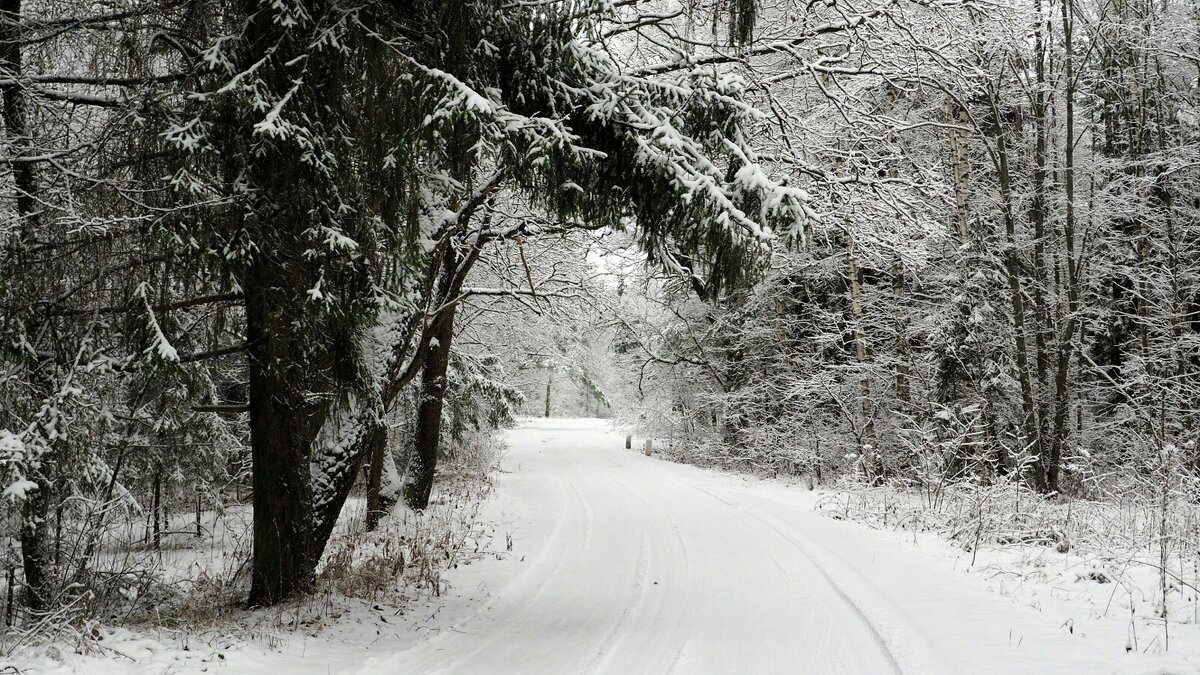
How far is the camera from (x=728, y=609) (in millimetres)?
6203

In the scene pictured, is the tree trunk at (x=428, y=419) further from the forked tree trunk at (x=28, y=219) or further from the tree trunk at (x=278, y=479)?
the forked tree trunk at (x=28, y=219)

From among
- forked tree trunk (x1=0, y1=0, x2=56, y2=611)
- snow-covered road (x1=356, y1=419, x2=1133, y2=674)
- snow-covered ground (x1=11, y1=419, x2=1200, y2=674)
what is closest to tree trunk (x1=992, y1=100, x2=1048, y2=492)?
snow-covered road (x1=356, y1=419, x2=1133, y2=674)

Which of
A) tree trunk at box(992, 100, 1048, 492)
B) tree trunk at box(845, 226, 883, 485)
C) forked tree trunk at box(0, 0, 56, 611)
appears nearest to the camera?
forked tree trunk at box(0, 0, 56, 611)

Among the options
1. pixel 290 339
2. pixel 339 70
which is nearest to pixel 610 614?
pixel 290 339

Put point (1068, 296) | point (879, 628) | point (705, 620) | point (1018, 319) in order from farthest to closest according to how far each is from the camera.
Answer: point (1068, 296) → point (1018, 319) → point (705, 620) → point (879, 628)

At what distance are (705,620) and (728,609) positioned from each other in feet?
1.31

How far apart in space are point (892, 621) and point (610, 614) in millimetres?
2350

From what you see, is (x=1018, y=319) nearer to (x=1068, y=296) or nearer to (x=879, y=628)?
(x=1068, y=296)

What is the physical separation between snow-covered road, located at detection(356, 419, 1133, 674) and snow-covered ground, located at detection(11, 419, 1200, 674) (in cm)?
2

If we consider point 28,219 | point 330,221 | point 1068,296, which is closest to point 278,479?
point 330,221

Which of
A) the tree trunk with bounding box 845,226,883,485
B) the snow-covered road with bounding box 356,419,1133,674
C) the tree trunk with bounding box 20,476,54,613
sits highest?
the tree trunk with bounding box 845,226,883,485

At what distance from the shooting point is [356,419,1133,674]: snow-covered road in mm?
4801

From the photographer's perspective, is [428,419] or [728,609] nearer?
[728,609]

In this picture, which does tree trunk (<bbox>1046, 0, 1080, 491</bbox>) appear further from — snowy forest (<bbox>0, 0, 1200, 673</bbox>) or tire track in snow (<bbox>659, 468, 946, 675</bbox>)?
tire track in snow (<bbox>659, 468, 946, 675</bbox>)
